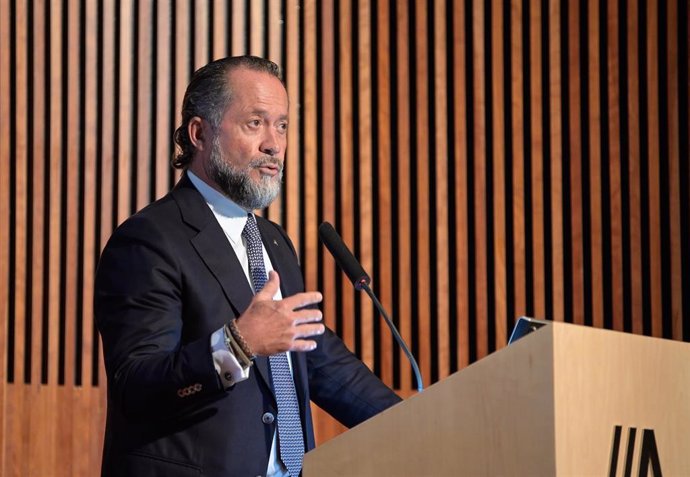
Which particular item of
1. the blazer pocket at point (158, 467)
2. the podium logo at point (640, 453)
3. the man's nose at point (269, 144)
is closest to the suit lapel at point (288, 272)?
the man's nose at point (269, 144)

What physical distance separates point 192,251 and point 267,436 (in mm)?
452

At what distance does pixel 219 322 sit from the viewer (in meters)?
2.49

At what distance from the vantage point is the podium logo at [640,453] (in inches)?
71.0

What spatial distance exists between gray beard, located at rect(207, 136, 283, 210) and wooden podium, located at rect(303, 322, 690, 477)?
91cm

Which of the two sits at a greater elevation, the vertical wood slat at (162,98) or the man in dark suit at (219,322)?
the vertical wood slat at (162,98)

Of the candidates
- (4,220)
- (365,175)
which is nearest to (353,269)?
(365,175)

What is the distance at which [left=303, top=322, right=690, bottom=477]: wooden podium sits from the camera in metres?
1.74

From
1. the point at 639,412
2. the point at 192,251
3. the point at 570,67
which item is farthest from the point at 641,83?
the point at 639,412

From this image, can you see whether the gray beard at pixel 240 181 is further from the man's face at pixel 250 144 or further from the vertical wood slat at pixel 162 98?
the vertical wood slat at pixel 162 98

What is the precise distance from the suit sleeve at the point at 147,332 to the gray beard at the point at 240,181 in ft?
0.95

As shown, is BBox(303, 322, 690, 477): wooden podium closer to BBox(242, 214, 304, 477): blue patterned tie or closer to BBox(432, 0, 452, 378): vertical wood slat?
BBox(242, 214, 304, 477): blue patterned tie

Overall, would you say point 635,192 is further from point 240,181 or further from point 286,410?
point 286,410

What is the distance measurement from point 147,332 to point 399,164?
2.41 m

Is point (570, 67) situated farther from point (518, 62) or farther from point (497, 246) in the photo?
point (497, 246)
